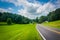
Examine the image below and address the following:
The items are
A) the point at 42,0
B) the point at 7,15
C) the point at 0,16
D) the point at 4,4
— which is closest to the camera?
the point at 4,4

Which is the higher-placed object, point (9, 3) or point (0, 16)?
point (9, 3)

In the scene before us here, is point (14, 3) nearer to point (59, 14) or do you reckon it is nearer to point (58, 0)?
point (58, 0)

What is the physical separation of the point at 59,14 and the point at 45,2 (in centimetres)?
769

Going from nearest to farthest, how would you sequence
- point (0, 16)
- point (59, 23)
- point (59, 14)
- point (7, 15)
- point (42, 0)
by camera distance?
point (42, 0) < point (0, 16) < point (59, 14) < point (7, 15) < point (59, 23)

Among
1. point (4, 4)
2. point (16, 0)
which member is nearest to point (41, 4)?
point (16, 0)

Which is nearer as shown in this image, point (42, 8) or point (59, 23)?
point (42, 8)

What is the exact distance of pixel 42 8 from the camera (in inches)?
847

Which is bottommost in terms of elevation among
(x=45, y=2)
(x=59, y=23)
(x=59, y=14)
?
(x=59, y=23)

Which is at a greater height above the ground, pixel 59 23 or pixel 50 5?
pixel 50 5

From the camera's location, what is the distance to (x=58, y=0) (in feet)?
63.7

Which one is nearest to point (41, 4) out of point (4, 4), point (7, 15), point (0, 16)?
point (4, 4)

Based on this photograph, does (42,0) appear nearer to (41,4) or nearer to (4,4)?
(41,4)

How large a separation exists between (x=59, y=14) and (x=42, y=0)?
8507mm

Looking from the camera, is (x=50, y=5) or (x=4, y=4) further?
(x=50, y=5)
